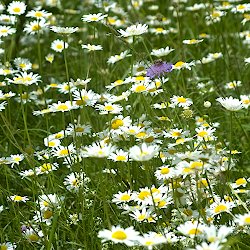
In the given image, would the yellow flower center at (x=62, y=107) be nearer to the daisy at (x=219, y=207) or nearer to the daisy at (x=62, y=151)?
the daisy at (x=62, y=151)

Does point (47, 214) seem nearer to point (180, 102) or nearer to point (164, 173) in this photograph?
point (164, 173)

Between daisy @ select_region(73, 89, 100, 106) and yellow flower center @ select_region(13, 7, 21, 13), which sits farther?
yellow flower center @ select_region(13, 7, 21, 13)

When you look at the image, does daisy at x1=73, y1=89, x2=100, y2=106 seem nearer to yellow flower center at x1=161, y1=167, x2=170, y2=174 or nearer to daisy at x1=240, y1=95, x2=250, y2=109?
yellow flower center at x1=161, y1=167, x2=170, y2=174

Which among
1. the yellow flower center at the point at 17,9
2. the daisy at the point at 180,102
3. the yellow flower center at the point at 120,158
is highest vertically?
the yellow flower center at the point at 17,9

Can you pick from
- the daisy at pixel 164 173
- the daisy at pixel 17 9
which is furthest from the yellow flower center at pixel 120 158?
the daisy at pixel 17 9

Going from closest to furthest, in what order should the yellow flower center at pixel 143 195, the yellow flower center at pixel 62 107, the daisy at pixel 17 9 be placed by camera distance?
the yellow flower center at pixel 143 195, the yellow flower center at pixel 62 107, the daisy at pixel 17 9

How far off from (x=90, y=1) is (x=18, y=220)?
2177mm

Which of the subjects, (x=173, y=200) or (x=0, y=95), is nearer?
(x=173, y=200)

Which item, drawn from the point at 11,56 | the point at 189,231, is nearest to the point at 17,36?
the point at 11,56

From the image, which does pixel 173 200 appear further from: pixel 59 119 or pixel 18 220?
pixel 59 119

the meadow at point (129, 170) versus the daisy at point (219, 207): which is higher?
the meadow at point (129, 170)

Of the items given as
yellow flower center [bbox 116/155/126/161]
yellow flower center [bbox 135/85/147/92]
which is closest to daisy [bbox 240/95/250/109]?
yellow flower center [bbox 135/85/147/92]

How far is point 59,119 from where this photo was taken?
279cm

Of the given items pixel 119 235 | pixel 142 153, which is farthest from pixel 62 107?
pixel 119 235
